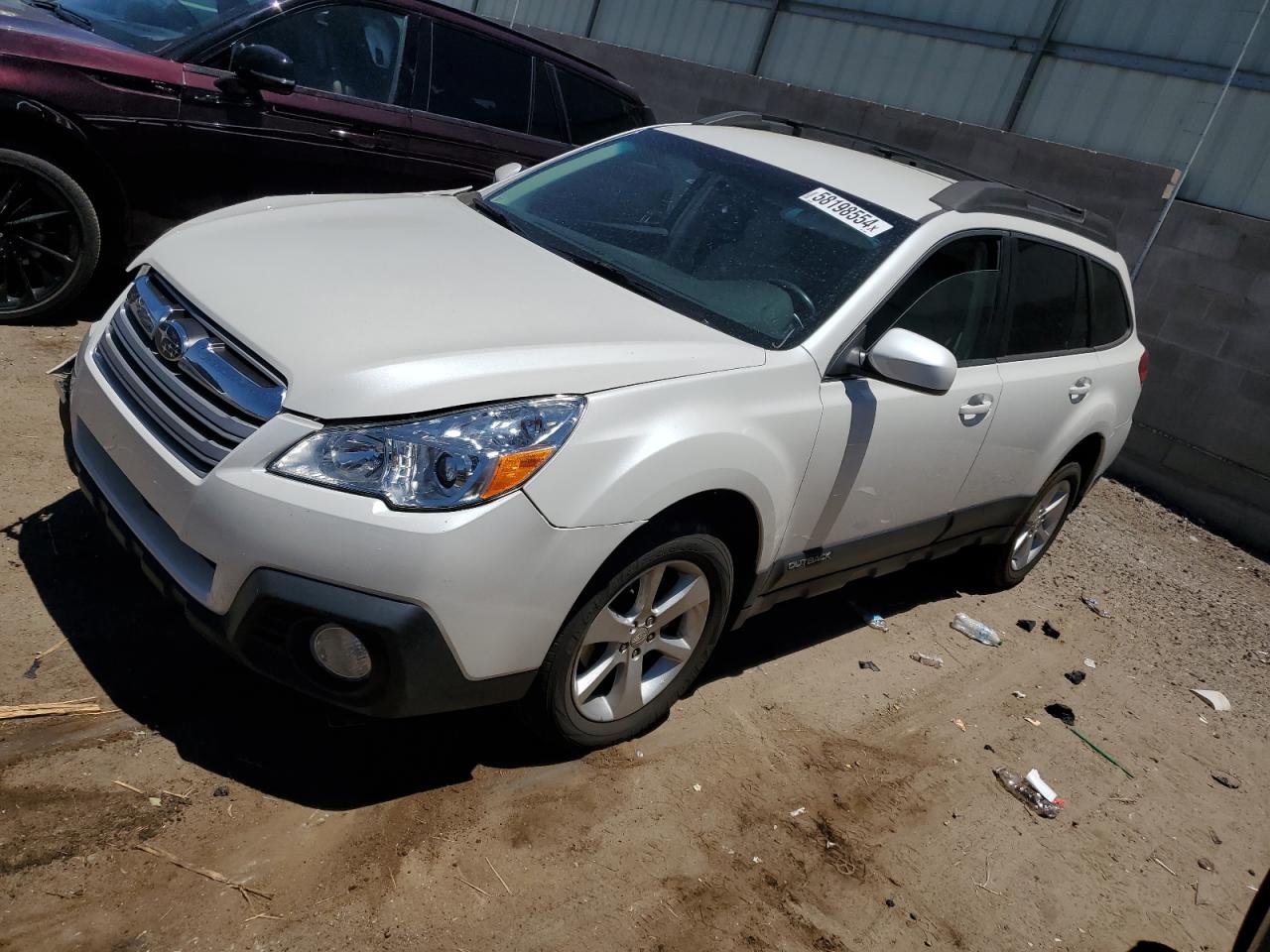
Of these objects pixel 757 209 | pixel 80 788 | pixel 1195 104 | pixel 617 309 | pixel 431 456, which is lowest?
pixel 80 788

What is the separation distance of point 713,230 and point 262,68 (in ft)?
8.88

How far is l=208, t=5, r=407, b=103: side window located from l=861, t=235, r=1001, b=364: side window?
3451 millimetres

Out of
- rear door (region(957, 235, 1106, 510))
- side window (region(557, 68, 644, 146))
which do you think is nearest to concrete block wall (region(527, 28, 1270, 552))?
rear door (region(957, 235, 1106, 510))

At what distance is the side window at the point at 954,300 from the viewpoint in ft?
12.1

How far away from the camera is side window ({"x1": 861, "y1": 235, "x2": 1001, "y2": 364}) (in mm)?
3678

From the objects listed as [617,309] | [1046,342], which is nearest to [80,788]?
[617,309]

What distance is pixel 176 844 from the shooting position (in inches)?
104

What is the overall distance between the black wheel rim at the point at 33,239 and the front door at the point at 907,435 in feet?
12.4

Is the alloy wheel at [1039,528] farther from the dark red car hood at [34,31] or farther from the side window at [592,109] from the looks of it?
the dark red car hood at [34,31]

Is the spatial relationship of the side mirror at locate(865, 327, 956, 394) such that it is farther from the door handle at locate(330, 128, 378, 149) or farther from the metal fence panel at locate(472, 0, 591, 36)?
the metal fence panel at locate(472, 0, 591, 36)

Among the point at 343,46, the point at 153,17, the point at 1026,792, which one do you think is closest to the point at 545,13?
the point at 343,46

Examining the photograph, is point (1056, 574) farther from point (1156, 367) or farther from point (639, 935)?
point (639, 935)

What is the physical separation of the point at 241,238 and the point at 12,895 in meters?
1.95

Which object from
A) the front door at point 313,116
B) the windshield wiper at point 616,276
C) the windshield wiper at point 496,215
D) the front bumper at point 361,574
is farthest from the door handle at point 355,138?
the front bumper at point 361,574
